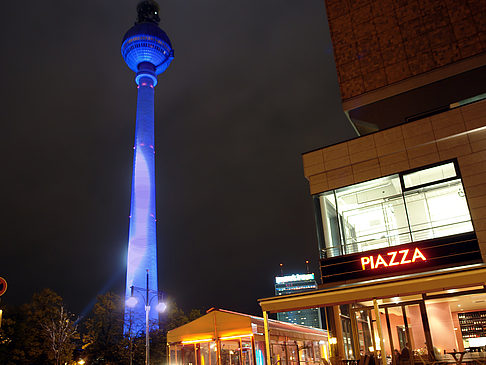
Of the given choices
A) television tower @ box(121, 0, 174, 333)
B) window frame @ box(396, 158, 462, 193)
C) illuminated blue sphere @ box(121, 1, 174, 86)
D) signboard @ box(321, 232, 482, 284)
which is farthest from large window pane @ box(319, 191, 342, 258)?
illuminated blue sphere @ box(121, 1, 174, 86)

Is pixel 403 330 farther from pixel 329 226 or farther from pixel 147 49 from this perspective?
pixel 147 49

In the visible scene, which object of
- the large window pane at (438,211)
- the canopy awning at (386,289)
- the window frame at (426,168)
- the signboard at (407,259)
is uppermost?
the window frame at (426,168)

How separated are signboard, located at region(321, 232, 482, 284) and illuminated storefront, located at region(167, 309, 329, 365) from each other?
11.9ft

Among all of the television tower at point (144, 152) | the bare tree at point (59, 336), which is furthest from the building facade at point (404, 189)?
the television tower at point (144, 152)

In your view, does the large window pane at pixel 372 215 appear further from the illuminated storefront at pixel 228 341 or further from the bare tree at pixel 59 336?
the bare tree at pixel 59 336

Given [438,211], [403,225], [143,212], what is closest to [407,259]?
[403,225]

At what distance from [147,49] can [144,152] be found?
876 inches

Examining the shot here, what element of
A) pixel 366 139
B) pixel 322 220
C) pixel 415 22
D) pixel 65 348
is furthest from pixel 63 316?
pixel 415 22

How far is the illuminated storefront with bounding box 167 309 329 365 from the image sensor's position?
17.8 meters

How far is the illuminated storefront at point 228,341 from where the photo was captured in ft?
58.3

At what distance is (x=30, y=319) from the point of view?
40406 mm

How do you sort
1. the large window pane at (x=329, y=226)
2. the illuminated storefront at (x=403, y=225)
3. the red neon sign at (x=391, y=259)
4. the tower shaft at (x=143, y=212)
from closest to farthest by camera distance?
the illuminated storefront at (x=403, y=225) → the red neon sign at (x=391, y=259) → the large window pane at (x=329, y=226) → the tower shaft at (x=143, y=212)

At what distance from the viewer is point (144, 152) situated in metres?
69.4

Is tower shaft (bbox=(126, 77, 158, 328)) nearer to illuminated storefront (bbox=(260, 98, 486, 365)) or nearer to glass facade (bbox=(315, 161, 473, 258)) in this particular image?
glass facade (bbox=(315, 161, 473, 258))
